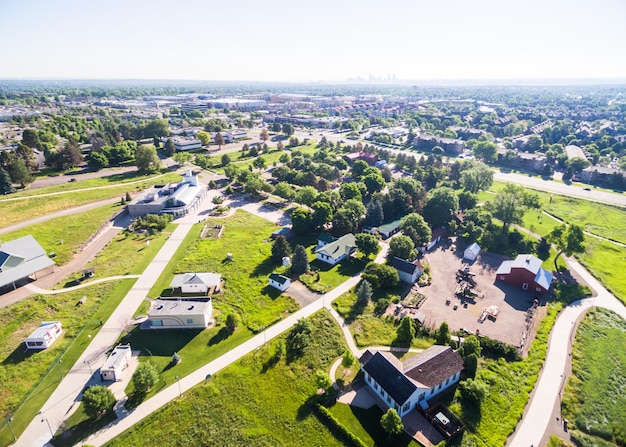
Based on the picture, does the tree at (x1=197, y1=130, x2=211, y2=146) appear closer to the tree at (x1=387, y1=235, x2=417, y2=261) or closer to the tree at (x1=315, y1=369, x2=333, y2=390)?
the tree at (x1=387, y1=235, x2=417, y2=261)

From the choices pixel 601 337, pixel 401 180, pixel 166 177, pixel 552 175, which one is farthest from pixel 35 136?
pixel 552 175

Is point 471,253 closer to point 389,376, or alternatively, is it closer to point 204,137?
point 389,376

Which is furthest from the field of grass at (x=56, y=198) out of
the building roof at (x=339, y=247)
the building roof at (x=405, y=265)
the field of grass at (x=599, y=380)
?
the field of grass at (x=599, y=380)

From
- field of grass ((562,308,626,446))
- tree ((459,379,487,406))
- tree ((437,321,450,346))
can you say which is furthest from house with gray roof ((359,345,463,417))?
field of grass ((562,308,626,446))

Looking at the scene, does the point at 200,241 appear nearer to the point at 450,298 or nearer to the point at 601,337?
the point at 450,298

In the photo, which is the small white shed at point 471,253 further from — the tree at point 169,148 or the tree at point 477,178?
the tree at point 169,148

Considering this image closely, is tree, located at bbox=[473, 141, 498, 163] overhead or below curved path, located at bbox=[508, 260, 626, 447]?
overhead
